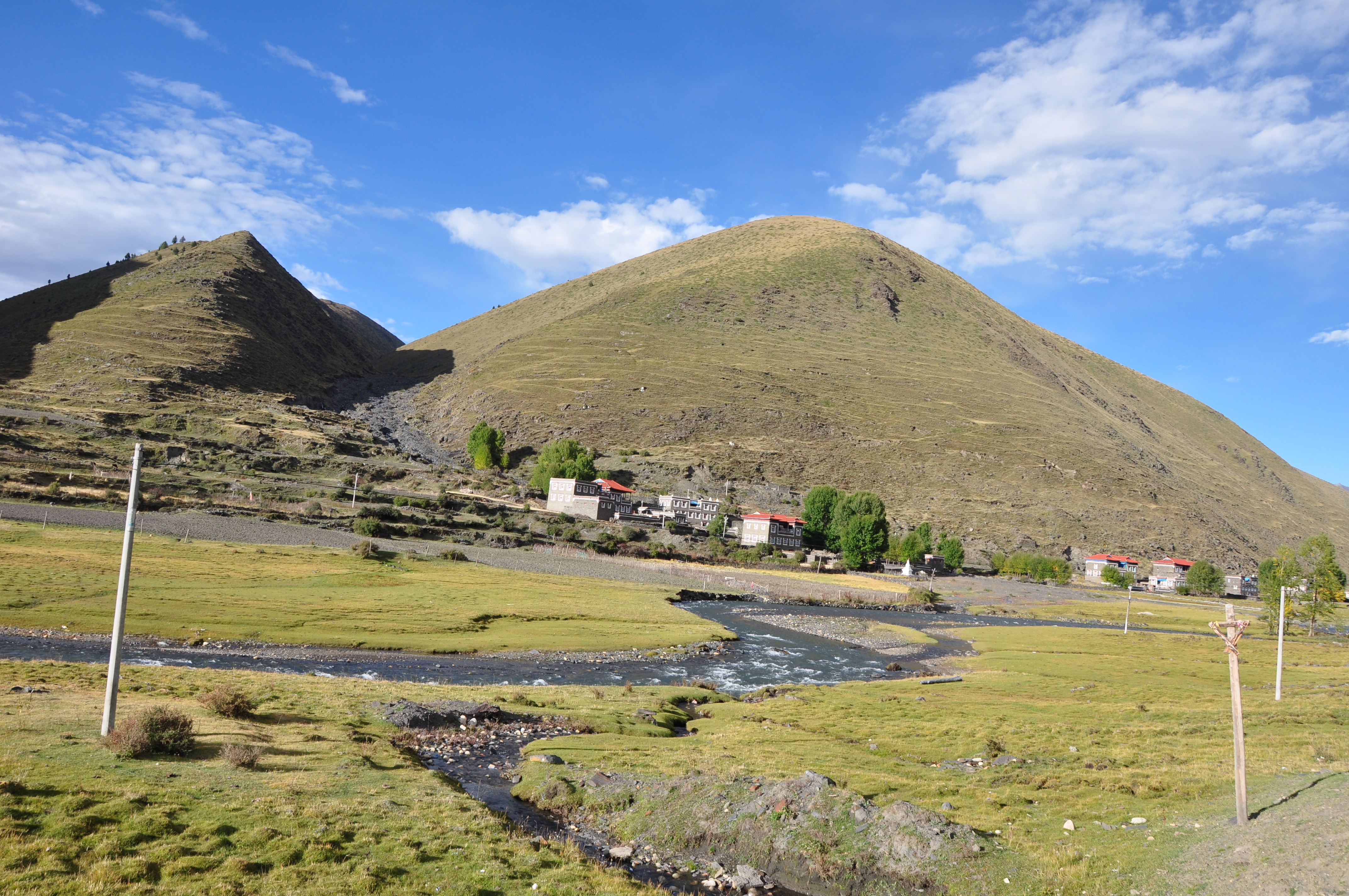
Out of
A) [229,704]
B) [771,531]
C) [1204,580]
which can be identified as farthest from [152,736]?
[1204,580]

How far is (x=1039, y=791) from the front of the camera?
19922mm

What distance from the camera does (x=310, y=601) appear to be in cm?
5591

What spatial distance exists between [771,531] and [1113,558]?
78359 mm

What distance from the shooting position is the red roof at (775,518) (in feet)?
461

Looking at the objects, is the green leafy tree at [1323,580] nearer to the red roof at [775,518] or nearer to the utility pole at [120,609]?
the red roof at [775,518]

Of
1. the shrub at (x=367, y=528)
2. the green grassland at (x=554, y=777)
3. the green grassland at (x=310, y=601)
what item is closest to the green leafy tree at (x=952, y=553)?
the green grassland at (x=310, y=601)

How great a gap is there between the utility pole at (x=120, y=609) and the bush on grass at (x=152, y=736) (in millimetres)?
452

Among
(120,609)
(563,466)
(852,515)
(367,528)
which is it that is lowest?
(367,528)

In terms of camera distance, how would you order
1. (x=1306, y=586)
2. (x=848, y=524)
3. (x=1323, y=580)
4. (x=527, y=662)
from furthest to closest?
(x=848, y=524) < (x=1306, y=586) < (x=1323, y=580) < (x=527, y=662)

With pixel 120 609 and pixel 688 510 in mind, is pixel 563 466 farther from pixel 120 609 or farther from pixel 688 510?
pixel 120 609

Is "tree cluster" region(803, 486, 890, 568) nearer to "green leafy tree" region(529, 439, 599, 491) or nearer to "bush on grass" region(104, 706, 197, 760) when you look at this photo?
"green leafy tree" region(529, 439, 599, 491)

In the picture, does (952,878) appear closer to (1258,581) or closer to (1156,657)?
(1156,657)

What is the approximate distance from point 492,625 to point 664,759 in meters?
34.6

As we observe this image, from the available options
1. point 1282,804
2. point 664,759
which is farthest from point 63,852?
point 1282,804
